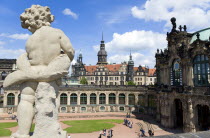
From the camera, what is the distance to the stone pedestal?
216 inches

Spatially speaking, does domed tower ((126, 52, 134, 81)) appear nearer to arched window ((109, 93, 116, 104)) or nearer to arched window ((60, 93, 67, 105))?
arched window ((109, 93, 116, 104))

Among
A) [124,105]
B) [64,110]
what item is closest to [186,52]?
[124,105]

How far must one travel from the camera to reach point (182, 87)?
2877 centimetres

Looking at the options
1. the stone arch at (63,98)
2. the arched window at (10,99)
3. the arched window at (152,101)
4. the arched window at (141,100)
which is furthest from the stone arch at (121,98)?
the arched window at (10,99)

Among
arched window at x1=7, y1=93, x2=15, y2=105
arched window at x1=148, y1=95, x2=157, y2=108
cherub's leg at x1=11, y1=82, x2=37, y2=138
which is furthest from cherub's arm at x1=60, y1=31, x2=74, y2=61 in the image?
arched window at x1=7, y1=93, x2=15, y2=105

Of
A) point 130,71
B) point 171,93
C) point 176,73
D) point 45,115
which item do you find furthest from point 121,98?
point 130,71

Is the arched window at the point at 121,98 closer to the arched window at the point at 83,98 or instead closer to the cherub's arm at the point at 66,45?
the arched window at the point at 83,98

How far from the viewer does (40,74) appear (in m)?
5.70

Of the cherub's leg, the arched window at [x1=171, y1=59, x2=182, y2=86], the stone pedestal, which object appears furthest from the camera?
the arched window at [x1=171, y1=59, x2=182, y2=86]

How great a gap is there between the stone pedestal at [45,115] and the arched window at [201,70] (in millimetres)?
25766

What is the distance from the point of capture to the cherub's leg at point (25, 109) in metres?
5.68

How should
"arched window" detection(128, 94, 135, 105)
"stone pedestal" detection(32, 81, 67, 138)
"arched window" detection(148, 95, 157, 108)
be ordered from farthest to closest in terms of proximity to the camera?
"arched window" detection(128, 94, 135, 105), "arched window" detection(148, 95, 157, 108), "stone pedestal" detection(32, 81, 67, 138)

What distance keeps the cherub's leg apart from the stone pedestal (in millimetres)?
370

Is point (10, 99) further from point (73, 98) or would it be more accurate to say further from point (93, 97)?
point (93, 97)
